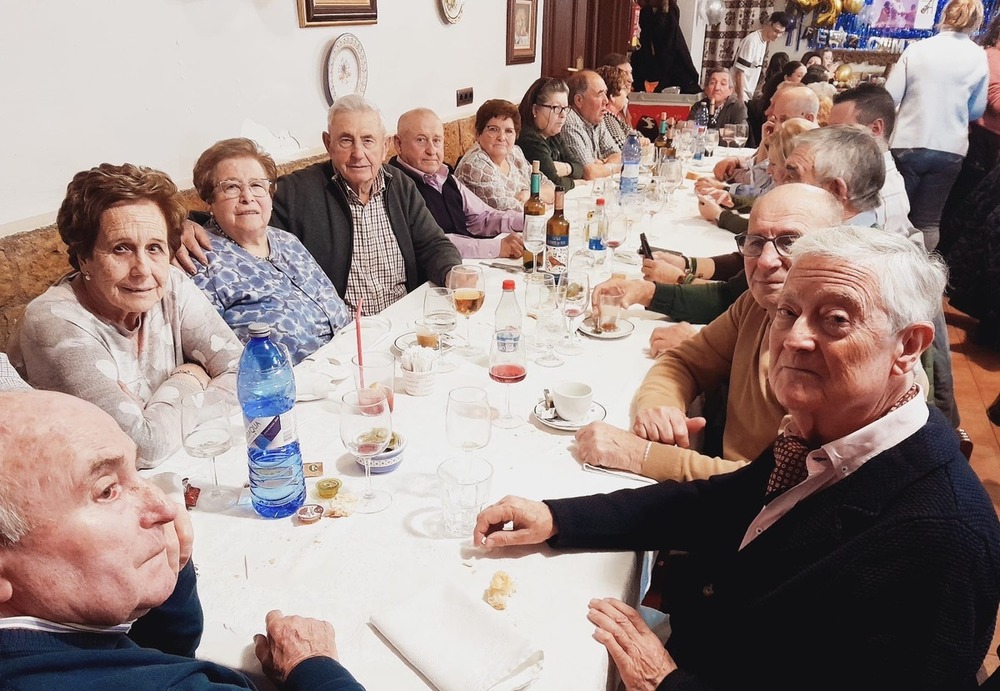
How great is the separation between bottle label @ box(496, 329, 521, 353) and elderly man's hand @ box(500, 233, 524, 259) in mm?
1183

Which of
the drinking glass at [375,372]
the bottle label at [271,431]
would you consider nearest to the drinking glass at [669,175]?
the drinking glass at [375,372]

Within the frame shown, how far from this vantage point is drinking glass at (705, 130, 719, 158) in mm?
5760

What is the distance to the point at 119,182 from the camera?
1.80 meters

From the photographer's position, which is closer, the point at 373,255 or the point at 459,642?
the point at 459,642

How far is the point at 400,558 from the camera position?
1232 mm

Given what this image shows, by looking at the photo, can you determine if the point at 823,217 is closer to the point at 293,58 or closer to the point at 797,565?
the point at 797,565

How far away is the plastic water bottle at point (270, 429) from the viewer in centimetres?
128

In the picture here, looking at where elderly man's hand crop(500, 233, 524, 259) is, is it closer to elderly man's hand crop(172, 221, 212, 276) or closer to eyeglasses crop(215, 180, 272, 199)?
eyeglasses crop(215, 180, 272, 199)

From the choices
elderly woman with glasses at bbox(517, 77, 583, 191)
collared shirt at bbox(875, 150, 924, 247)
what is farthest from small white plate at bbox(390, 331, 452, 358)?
elderly woman with glasses at bbox(517, 77, 583, 191)

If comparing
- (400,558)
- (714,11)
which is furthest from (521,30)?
(400,558)

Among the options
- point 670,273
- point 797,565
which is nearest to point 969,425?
point 670,273

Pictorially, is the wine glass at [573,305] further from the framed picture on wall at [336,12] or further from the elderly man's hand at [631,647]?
the framed picture on wall at [336,12]

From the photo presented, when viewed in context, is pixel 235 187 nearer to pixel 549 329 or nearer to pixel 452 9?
pixel 549 329

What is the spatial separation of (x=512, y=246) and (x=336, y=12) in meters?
1.80
